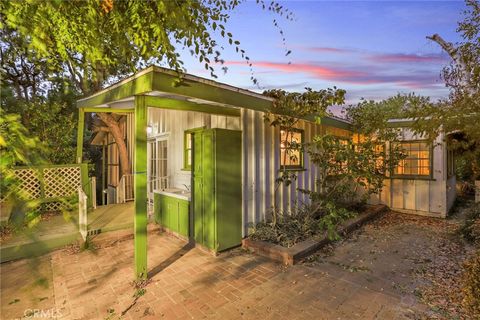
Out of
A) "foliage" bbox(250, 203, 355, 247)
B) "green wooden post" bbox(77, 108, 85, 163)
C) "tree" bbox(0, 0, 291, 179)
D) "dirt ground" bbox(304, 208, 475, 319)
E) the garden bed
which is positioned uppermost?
"tree" bbox(0, 0, 291, 179)

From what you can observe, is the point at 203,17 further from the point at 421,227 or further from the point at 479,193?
the point at 479,193

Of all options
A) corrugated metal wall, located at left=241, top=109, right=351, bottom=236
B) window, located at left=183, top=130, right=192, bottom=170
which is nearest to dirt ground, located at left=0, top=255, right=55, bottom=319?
corrugated metal wall, located at left=241, top=109, right=351, bottom=236

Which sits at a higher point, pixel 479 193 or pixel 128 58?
pixel 128 58

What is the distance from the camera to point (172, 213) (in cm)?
564

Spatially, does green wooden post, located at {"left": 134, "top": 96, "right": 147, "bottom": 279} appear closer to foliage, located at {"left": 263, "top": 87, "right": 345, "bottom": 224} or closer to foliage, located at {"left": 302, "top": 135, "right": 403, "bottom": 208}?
foliage, located at {"left": 263, "top": 87, "right": 345, "bottom": 224}

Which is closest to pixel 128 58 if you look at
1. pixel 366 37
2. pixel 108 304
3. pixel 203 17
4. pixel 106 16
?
pixel 106 16

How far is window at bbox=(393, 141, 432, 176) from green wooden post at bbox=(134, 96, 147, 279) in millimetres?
7558

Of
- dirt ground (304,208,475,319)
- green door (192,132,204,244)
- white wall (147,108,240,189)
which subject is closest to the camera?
dirt ground (304,208,475,319)

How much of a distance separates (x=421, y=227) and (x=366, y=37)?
586 cm

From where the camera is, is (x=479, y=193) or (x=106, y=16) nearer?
(x=106, y=16)

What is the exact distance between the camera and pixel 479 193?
7.84 m

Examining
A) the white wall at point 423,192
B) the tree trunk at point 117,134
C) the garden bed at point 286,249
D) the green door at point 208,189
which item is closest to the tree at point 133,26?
the green door at point 208,189

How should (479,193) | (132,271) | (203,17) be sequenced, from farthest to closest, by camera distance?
(479,193)
(132,271)
(203,17)

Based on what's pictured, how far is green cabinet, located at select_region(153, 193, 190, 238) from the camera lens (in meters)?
5.23
